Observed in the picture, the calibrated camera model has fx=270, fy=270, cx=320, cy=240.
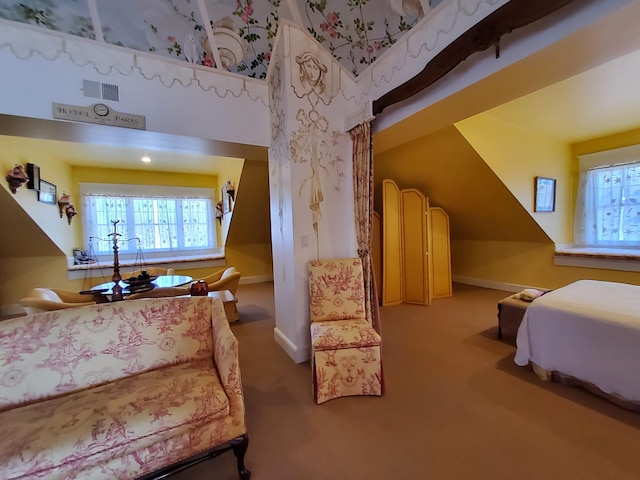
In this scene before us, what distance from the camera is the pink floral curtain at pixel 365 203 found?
8.61ft

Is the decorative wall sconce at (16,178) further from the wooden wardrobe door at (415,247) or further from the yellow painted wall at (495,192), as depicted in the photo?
the wooden wardrobe door at (415,247)

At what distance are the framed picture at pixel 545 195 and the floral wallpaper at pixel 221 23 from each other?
128 inches

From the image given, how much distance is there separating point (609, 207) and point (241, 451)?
5542 mm

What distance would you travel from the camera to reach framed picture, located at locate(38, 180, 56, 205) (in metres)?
3.97

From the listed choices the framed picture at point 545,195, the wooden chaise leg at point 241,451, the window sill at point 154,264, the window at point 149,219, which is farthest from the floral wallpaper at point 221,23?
the window sill at point 154,264

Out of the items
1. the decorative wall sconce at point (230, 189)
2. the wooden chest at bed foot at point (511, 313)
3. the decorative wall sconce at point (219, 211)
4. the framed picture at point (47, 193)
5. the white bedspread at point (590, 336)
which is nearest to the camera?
the white bedspread at point (590, 336)

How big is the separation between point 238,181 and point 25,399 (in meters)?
3.60

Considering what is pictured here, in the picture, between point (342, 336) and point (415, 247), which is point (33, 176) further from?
point (415, 247)

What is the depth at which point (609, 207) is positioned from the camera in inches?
156

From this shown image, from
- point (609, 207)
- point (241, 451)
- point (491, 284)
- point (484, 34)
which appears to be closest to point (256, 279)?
point (491, 284)

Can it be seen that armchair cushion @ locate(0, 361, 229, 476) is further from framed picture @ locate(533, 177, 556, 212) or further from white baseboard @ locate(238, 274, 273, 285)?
white baseboard @ locate(238, 274, 273, 285)

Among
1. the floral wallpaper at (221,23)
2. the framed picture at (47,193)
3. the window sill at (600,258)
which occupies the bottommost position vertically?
the window sill at (600,258)

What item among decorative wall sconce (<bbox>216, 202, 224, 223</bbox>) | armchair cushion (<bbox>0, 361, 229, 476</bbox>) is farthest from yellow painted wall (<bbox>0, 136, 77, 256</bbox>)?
armchair cushion (<bbox>0, 361, 229, 476</bbox>)

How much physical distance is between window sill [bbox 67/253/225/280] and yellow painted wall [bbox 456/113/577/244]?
5249 millimetres
